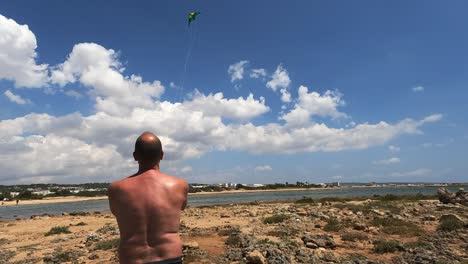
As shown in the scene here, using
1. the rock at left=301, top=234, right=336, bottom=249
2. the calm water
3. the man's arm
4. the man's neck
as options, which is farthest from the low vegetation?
the calm water

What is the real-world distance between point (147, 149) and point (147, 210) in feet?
1.89

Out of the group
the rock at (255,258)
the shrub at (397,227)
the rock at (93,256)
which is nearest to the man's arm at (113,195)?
the rock at (255,258)

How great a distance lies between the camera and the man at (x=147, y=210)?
3.64 meters

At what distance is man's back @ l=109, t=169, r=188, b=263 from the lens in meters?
3.63

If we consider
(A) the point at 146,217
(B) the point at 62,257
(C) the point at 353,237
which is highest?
(A) the point at 146,217

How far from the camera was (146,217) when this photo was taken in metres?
3.67

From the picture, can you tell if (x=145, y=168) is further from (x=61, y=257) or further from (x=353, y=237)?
(x=353, y=237)

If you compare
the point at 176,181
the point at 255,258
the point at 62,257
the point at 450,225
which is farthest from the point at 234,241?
the point at 176,181

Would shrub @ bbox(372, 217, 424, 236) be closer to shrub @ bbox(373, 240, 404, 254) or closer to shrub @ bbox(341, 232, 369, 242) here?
shrub @ bbox(341, 232, 369, 242)

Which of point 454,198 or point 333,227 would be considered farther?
point 454,198

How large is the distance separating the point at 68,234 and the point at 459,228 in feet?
67.7

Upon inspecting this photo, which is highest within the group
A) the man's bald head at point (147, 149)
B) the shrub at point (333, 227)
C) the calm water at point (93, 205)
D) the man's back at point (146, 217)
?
the man's bald head at point (147, 149)

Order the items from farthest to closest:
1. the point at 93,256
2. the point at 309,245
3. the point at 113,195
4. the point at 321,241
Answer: the point at 93,256
the point at 321,241
the point at 309,245
the point at 113,195

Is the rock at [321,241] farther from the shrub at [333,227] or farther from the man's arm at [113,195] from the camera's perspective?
the man's arm at [113,195]
